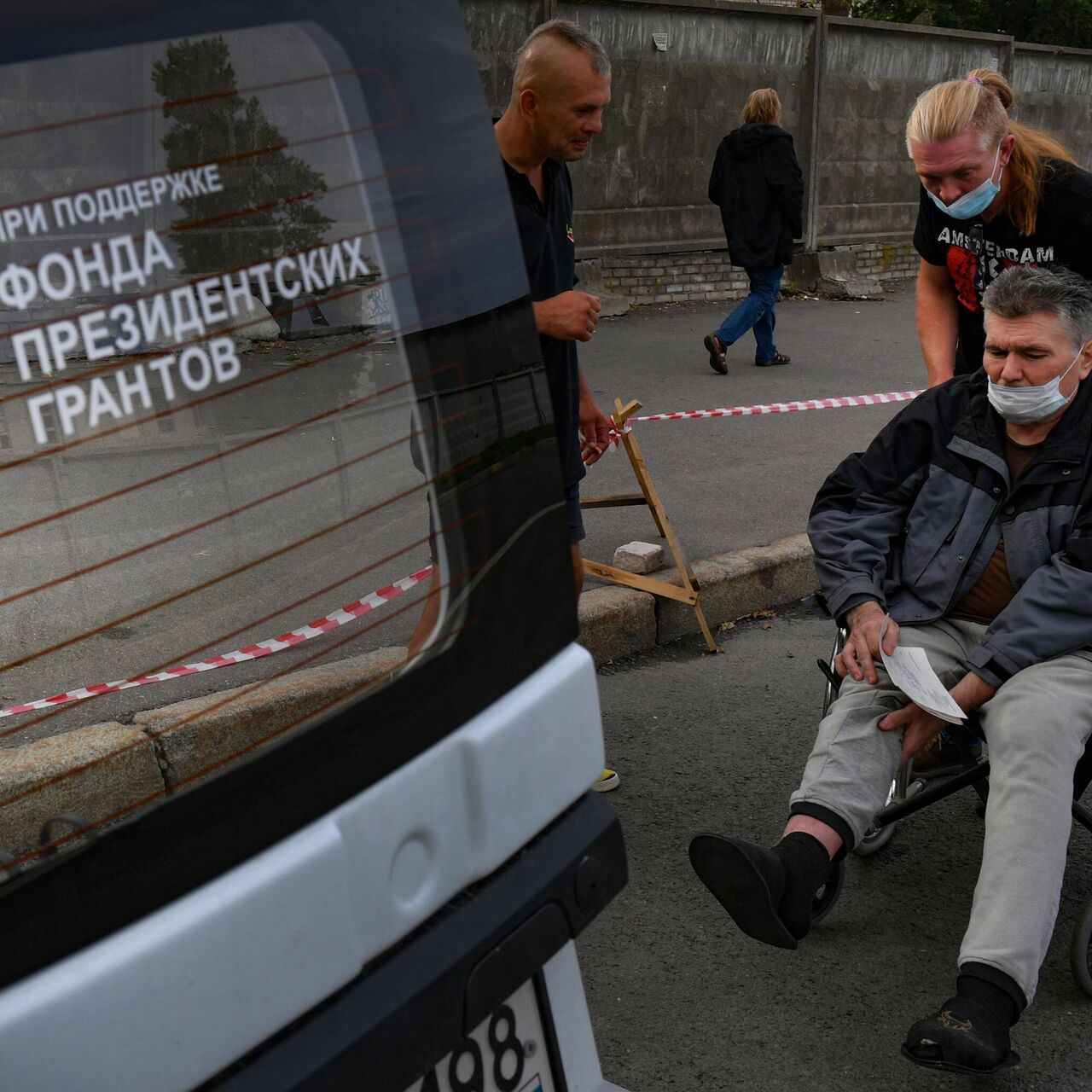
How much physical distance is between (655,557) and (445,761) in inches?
141

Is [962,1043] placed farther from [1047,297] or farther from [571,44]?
[571,44]

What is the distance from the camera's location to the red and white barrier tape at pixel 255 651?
125 cm

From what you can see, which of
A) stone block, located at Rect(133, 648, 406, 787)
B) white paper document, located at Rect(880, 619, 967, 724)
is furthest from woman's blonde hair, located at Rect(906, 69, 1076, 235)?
stone block, located at Rect(133, 648, 406, 787)

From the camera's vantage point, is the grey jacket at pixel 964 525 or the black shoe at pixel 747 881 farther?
the grey jacket at pixel 964 525

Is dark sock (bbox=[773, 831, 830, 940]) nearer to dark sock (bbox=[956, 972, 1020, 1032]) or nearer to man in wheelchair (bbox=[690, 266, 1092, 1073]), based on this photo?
man in wheelchair (bbox=[690, 266, 1092, 1073])

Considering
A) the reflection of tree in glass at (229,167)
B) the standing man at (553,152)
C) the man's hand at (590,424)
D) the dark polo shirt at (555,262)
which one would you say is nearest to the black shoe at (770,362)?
the man's hand at (590,424)

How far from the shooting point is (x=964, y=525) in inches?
123

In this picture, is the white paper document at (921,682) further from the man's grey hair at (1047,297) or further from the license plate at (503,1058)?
the license plate at (503,1058)

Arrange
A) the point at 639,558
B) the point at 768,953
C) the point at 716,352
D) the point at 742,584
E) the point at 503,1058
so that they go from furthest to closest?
the point at 716,352 < the point at 742,584 < the point at 639,558 < the point at 768,953 < the point at 503,1058

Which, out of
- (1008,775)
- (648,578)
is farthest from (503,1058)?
(648,578)

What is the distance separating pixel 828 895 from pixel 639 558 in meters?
2.09

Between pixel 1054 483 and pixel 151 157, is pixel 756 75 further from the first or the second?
pixel 151 157

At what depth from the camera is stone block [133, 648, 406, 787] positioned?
1.30 metres

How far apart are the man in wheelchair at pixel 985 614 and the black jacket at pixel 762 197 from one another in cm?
668
